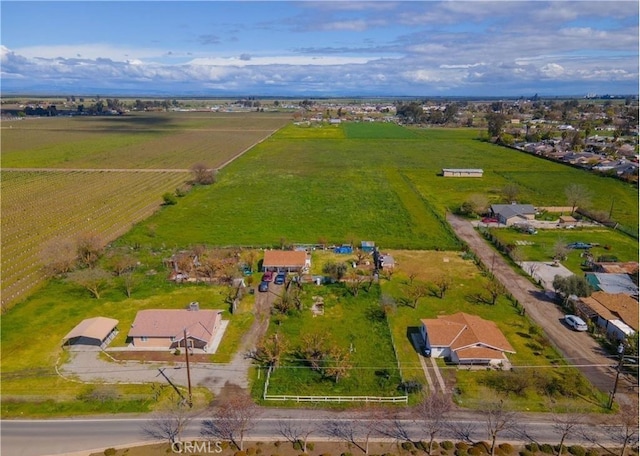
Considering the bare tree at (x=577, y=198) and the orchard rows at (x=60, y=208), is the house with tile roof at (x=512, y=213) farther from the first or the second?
the orchard rows at (x=60, y=208)

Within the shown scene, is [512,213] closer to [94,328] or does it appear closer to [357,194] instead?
[357,194]

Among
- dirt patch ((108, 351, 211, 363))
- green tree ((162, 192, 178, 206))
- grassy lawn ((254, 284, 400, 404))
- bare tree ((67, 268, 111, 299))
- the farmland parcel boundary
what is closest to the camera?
the farmland parcel boundary

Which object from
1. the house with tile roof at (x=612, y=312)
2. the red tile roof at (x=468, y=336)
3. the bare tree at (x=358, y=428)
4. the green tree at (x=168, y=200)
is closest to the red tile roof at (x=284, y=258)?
the red tile roof at (x=468, y=336)

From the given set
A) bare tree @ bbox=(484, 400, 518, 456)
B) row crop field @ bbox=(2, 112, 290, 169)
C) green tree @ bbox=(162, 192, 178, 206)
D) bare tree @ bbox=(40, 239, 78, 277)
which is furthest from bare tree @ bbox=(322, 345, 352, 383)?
row crop field @ bbox=(2, 112, 290, 169)

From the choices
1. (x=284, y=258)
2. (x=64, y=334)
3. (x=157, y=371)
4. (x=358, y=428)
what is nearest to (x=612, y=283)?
(x=358, y=428)

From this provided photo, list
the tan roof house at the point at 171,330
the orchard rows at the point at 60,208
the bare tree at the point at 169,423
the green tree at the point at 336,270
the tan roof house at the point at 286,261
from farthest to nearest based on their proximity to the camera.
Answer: the orchard rows at the point at 60,208 < the tan roof house at the point at 286,261 < the green tree at the point at 336,270 < the tan roof house at the point at 171,330 < the bare tree at the point at 169,423

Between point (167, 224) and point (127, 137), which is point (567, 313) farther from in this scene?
point (127, 137)

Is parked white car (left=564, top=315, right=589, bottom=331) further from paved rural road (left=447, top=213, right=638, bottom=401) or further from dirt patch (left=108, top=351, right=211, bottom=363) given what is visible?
dirt patch (left=108, top=351, right=211, bottom=363)

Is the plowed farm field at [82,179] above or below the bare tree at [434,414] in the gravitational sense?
above
